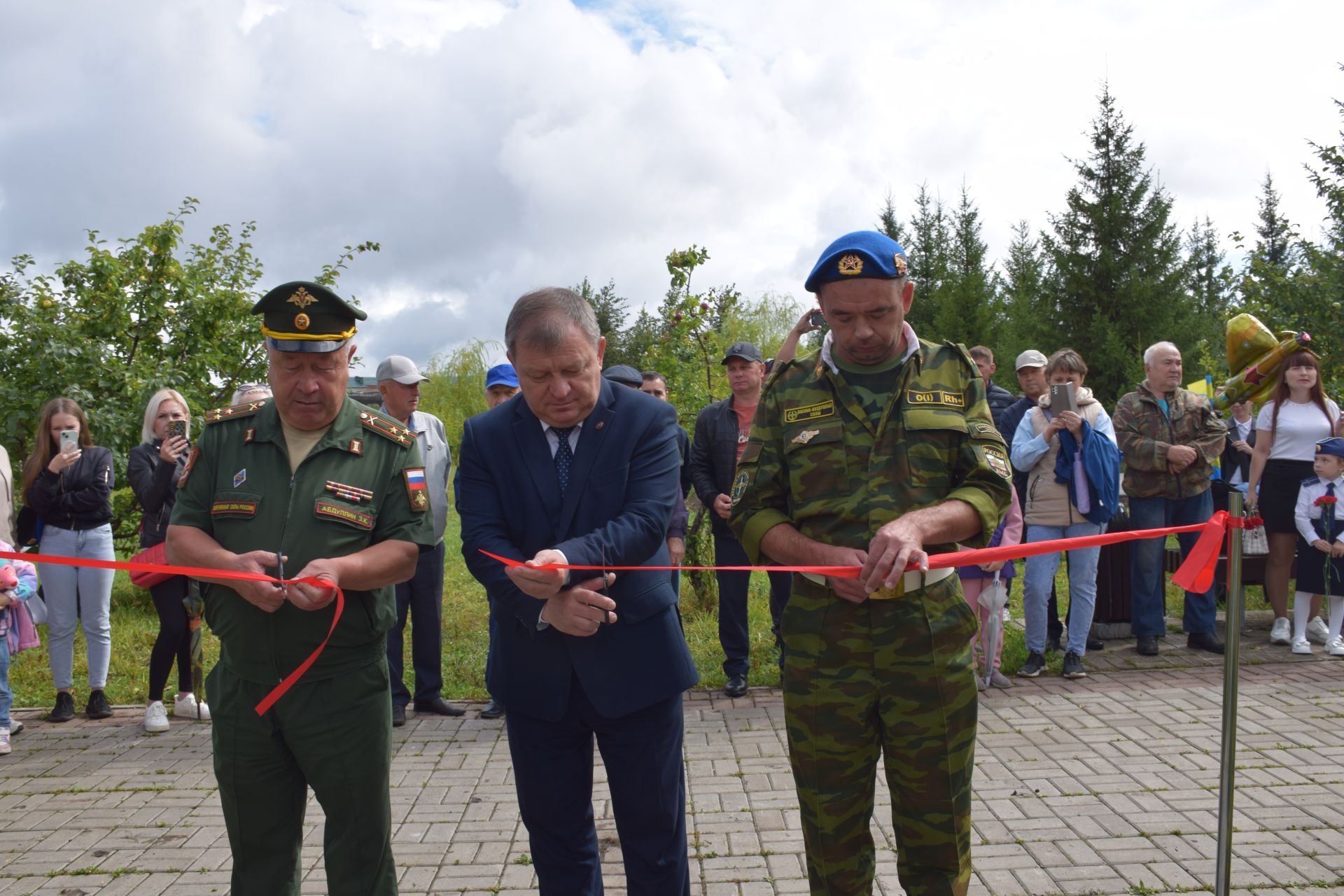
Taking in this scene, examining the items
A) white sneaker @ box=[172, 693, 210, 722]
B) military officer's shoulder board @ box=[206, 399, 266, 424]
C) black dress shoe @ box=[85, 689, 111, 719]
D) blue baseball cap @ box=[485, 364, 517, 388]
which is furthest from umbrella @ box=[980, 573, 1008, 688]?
black dress shoe @ box=[85, 689, 111, 719]

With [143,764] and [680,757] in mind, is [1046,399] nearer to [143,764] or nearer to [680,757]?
[680,757]

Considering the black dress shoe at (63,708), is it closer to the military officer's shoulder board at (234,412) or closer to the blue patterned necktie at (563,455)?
the military officer's shoulder board at (234,412)

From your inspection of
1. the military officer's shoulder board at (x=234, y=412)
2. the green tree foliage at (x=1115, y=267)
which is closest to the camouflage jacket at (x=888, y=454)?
the military officer's shoulder board at (x=234, y=412)

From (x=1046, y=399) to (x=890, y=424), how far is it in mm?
4727

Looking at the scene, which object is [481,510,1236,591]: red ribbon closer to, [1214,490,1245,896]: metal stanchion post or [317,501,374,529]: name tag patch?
[1214,490,1245,896]: metal stanchion post

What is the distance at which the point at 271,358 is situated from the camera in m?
2.90

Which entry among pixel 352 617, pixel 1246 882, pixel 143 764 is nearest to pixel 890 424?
pixel 352 617

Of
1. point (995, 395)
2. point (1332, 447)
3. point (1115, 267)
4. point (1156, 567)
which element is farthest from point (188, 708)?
point (1115, 267)

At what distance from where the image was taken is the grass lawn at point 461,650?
290 inches

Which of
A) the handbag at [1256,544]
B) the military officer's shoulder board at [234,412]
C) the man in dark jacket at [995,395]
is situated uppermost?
the man in dark jacket at [995,395]

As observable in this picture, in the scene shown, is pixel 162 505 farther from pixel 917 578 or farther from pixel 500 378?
pixel 917 578

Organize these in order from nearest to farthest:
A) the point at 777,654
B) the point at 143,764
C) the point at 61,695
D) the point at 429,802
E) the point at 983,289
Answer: the point at 429,802
the point at 143,764
the point at 61,695
the point at 777,654
the point at 983,289

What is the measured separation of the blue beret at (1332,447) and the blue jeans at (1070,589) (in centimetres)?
196

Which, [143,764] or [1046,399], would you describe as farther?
[1046,399]
